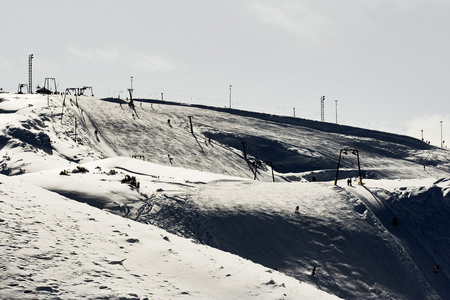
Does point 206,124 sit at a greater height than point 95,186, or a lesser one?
greater

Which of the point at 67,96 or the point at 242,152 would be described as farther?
the point at 67,96

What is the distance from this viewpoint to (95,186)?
2036 centimetres

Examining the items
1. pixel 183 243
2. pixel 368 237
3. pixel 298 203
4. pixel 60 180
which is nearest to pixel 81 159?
pixel 60 180

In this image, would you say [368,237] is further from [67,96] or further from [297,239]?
[67,96]

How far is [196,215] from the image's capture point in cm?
2044

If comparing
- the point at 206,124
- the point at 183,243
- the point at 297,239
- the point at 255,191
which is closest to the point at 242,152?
the point at 206,124

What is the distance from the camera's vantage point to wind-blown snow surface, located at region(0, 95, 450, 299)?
10.4 m

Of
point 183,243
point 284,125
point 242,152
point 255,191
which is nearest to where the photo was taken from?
point 183,243

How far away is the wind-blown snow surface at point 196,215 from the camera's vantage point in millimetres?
10445

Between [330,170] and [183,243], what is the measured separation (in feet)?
122

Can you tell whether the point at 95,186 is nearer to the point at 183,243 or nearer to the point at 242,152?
the point at 183,243

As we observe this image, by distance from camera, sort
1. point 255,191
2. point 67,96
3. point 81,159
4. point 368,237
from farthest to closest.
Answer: point 67,96, point 81,159, point 255,191, point 368,237

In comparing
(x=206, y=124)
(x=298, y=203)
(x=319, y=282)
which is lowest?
(x=319, y=282)

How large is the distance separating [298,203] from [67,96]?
118 ft
